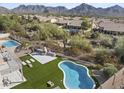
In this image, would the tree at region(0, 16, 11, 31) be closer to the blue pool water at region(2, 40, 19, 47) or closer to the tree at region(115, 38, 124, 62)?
the blue pool water at region(2, 40, 19, 47)

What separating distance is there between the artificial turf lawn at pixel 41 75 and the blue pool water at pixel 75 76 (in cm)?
39

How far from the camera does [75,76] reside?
12164mm

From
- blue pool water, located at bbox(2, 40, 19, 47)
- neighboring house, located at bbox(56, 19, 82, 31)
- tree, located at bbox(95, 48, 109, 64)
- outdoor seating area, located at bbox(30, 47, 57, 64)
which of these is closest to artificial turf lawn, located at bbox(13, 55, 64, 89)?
outdoor seating area, located at bbox(30, 47, 57, 64)

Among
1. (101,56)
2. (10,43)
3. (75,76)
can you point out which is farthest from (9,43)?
(101,56)

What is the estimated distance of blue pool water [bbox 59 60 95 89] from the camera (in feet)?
35.8

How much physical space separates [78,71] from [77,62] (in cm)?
130

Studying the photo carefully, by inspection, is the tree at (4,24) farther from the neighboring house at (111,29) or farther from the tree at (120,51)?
the tree at (120,51)

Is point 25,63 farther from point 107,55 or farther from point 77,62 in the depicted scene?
point 107,55

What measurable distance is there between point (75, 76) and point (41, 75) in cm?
221

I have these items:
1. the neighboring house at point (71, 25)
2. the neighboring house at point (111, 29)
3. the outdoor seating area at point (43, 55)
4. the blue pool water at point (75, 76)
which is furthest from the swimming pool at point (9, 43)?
the neighboring house at point (111, 29)

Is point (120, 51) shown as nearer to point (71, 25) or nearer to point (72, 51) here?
point (72, 51)

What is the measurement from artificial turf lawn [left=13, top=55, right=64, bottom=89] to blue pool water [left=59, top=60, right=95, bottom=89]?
0.39m

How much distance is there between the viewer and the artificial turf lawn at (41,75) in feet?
35.3

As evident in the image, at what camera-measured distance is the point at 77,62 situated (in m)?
14.1
